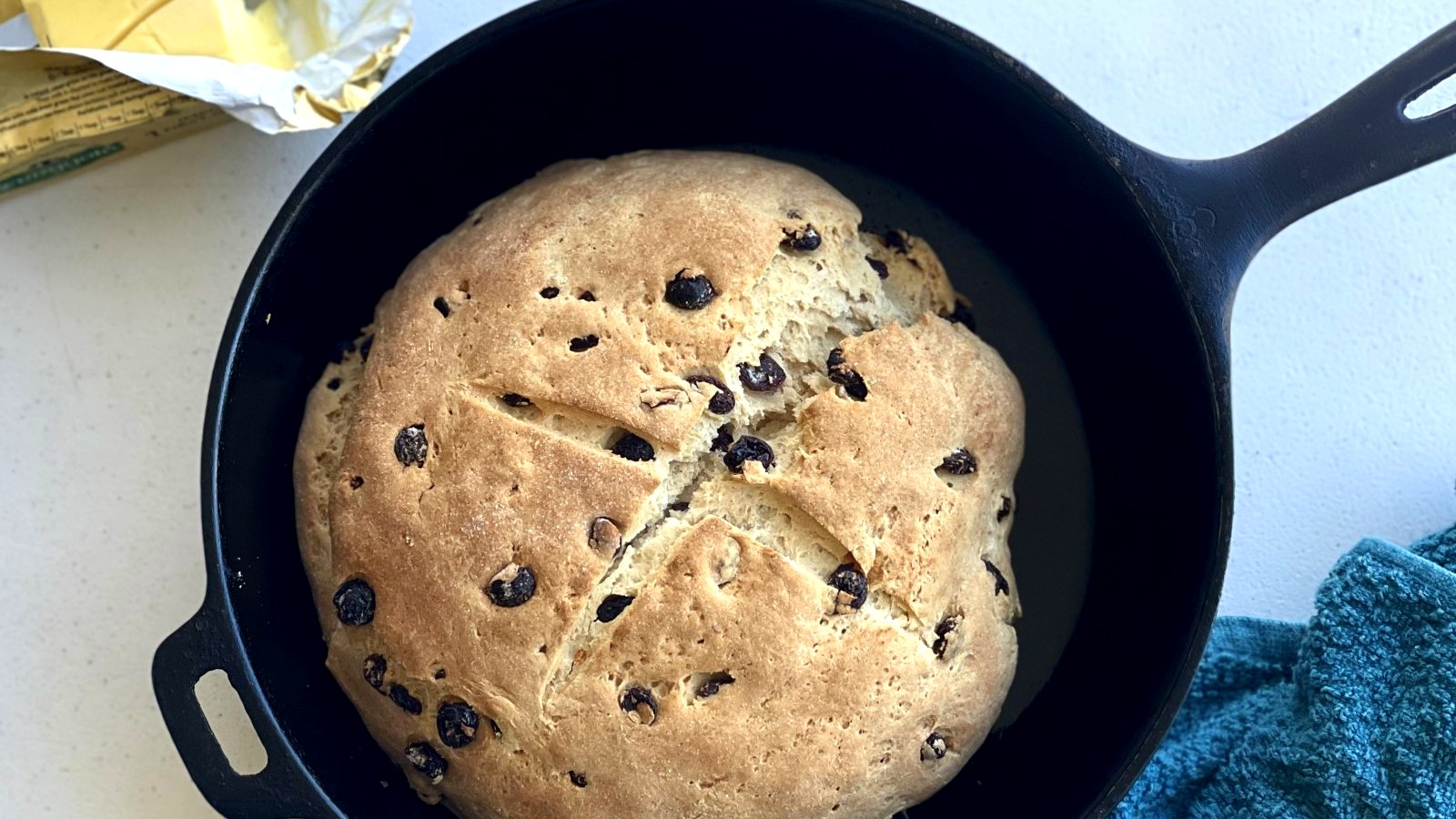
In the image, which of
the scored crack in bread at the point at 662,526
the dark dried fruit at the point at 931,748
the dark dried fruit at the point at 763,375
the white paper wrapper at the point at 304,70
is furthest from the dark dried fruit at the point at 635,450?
the white paper wrapper at the point at 304,70

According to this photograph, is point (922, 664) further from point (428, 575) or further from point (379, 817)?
point (379, 817)

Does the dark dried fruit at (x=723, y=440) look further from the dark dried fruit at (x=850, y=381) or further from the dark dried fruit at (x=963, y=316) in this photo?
the dark dried fruit at (x=963, y=316)

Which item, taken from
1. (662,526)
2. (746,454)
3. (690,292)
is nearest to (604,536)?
(662,526)

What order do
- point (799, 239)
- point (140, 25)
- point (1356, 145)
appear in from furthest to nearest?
point (140, 25) < point (799, 239) < point (1356, 145)

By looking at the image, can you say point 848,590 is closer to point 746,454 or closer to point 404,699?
point 746,454

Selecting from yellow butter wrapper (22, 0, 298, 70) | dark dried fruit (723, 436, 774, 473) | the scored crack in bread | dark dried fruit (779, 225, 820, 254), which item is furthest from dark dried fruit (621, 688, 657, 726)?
yellow butter wrapper (22, 0, 298, 70)
